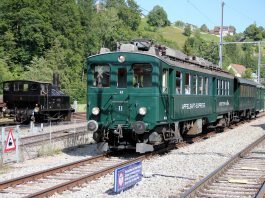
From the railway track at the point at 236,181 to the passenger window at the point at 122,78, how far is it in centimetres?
391

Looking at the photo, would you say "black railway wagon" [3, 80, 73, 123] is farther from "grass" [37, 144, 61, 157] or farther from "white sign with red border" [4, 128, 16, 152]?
"white sign with red border" [4, 128, 16, 152]

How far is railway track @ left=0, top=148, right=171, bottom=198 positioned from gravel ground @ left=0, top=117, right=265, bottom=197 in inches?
8.7

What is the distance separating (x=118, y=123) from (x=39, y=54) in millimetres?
52063

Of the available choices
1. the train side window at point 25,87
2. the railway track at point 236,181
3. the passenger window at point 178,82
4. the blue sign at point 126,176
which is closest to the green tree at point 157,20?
the train side window at point 25,87

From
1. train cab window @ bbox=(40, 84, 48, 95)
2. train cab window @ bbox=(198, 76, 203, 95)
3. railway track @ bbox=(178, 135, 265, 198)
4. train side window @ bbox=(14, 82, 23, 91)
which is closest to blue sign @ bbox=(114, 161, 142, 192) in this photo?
railway track @ bbox=(178, 135, 265, 198)

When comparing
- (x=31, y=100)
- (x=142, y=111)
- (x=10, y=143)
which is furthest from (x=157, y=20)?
(x=10, y=143)

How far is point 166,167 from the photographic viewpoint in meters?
12.0

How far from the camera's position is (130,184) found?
930 centimetres

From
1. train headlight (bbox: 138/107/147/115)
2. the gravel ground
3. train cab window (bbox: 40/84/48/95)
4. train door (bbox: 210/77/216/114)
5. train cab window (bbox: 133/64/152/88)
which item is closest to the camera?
the gravel ground

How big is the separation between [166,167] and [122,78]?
326 centimetres

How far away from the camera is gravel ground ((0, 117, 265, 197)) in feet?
30.2

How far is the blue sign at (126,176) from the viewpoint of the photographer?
874 centimetres

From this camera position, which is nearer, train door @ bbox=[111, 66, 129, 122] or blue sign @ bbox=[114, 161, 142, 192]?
blue sign @ bbox=[114, 161, 142, 192]

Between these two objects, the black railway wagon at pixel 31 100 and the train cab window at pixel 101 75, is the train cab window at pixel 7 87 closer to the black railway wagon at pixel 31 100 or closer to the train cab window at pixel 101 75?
the black railway wagon at pixel 31 100
